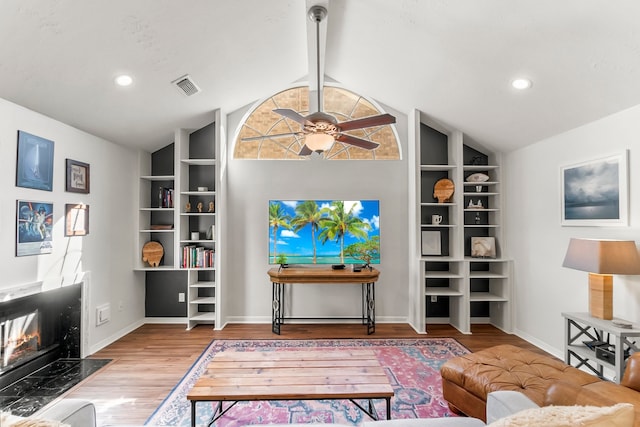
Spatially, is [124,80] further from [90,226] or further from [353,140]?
[353,140]

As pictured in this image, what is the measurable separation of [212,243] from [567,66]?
4.26 m

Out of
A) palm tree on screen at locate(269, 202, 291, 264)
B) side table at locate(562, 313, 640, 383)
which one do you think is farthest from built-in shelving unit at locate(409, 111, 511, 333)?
palm tree on screen at locate(269, 202, 291, 264)

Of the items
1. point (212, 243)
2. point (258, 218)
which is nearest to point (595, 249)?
point (258, 218)

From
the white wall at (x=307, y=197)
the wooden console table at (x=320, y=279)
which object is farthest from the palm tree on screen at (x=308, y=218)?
the wooden console table at (x=320, y=279)

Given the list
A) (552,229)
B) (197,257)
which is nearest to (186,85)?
(197,257)

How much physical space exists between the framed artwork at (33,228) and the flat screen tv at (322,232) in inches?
94.0

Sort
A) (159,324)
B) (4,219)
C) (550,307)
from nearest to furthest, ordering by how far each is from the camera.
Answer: (4,219) < (550,307) < (159,324)

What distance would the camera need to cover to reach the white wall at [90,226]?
8.80ft

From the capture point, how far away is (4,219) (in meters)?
2.62

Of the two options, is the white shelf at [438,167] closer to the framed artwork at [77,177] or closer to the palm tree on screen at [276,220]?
the palm tree on screen at [276,220]

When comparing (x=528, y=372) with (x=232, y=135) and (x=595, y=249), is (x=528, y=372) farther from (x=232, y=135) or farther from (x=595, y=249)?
(x=232, y=135)

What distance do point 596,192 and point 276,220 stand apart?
3.50m

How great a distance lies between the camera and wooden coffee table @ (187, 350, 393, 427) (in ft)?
6.32

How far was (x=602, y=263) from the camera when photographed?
8.31 ft
